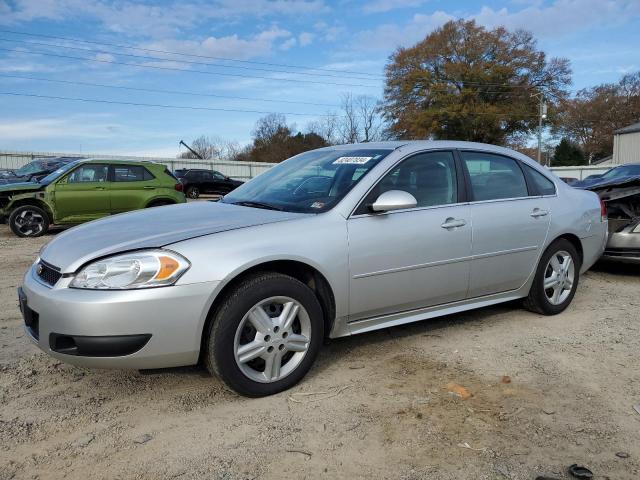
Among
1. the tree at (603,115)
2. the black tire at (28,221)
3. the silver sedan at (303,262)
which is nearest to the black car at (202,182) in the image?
the black tire at (28,221)

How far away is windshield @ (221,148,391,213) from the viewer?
12.2 ft

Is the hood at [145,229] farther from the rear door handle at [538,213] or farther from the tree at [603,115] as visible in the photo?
the tree at [603,115]

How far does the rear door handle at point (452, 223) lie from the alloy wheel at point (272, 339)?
4.28 ft

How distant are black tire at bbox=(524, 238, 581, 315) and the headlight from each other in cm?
314

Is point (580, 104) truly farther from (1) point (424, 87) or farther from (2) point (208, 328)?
(2) point (208, 328)

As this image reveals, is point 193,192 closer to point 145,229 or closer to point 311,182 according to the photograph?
point 311,182

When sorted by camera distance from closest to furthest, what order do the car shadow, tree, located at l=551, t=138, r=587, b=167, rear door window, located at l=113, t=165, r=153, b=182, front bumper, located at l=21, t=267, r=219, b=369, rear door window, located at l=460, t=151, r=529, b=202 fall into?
front bumper, located at l=21, t=267, r=219, b=369 → rear door window, located at l=460, t=151, r=529, b=202 → the car shadow → rear door window, located at l=113, t=165, r=153, b=182 → tree, located at l=551, t=138, r=587, b=167

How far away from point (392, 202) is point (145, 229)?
5.00 feet

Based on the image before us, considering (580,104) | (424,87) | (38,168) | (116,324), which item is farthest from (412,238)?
(580,104)

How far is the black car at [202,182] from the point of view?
84.0 feet

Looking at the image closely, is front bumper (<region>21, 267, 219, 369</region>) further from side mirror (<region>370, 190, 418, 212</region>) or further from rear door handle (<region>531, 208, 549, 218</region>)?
rear door handle (<region>531, 208, 549, 218</region>)

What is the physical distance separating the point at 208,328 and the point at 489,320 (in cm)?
274

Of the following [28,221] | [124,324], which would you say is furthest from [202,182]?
[124,324]

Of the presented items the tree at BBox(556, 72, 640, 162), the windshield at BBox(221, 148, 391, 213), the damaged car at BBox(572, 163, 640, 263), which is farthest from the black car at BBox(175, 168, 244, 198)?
the tree at BBox(556, 72, 640, 162)
